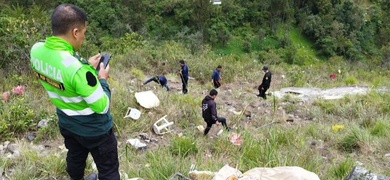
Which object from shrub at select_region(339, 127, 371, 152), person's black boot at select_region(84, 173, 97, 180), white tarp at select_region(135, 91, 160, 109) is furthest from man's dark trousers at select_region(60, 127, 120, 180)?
shrub at select_region(339, 127, 371, 152)

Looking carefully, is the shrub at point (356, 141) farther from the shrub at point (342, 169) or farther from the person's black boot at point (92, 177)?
the person's black boot at point (92, 177)

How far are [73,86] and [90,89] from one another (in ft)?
0.34

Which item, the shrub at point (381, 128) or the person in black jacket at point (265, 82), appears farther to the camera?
the person in black jacket at point (265, 82)

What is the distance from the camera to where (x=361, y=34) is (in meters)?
39.8

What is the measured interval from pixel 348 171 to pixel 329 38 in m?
36.5

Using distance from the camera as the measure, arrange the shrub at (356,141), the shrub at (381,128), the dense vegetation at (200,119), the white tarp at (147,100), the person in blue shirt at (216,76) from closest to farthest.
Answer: the dense vegetation at (200,119)
the shrub at (356,141)
the shrub at (381,128)
the white tarp at (147,100)
the person in blue shirt at (216,76)

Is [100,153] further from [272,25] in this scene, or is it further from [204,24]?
[272,25]

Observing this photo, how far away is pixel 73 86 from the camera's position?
87.8 inches

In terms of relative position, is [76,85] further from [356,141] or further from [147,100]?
[356,141]

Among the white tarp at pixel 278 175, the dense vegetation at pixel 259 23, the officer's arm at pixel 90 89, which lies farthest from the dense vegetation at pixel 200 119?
the dense vegetation at pixel 259 23

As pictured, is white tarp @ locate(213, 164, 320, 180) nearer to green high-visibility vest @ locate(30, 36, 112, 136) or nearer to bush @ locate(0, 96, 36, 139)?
green high-visibility vest @ locate(30, 36, 112, 136)

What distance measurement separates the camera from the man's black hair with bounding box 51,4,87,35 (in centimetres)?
222

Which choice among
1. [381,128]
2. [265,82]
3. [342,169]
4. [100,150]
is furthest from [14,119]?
[265,82]

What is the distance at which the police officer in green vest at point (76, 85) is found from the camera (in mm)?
2223
